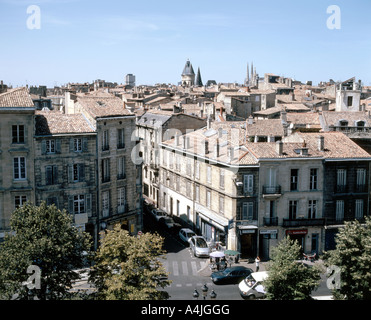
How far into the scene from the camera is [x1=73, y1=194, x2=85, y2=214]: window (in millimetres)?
35438

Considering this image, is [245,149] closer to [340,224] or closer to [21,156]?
[340,224]

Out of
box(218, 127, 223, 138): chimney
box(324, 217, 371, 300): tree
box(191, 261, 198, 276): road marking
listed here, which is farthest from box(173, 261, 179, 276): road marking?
box(218, 127, 223, 138): chimney

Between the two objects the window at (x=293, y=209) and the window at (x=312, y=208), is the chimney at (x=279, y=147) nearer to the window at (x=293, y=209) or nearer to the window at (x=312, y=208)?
the window at (x=293, y=209)

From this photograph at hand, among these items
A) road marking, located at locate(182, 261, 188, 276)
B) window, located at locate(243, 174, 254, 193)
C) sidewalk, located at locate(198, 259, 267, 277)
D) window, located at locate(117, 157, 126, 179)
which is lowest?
sidewalk, located at locate(198, 259, 267, 277)

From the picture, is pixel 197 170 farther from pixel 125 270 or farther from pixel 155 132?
pixel 125 270

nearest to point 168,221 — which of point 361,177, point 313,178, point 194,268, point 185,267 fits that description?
point 185,267

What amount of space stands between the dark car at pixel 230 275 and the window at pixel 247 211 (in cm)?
569

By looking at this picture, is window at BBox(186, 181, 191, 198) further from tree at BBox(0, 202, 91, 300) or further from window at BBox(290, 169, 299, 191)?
tree at BBox(0, 202, 91, 300)

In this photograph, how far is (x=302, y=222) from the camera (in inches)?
1449

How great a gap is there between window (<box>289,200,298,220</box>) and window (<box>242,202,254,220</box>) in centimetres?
332

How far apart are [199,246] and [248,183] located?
679 cm

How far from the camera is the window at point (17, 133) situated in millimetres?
32141

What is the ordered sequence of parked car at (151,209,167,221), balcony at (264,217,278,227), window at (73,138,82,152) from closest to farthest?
window at (73,138,82,152) < balcony at (264,217,278,227) < parked car at (151,209,167,221)
